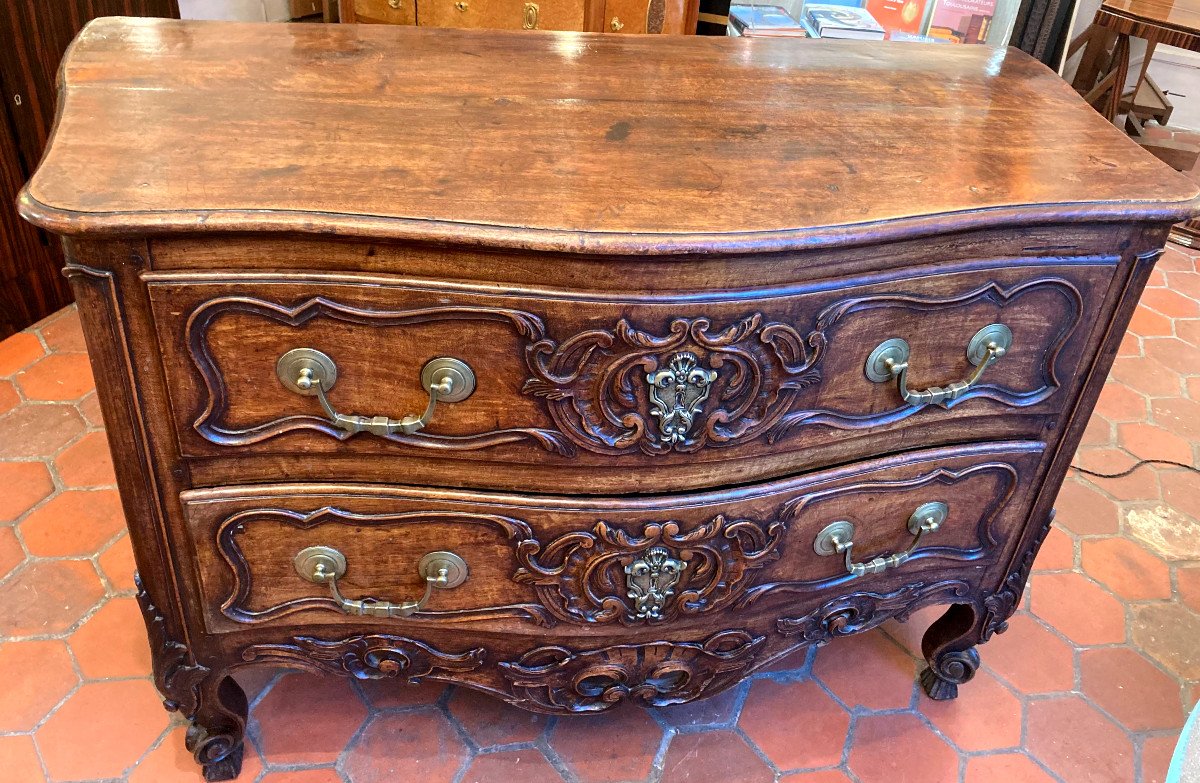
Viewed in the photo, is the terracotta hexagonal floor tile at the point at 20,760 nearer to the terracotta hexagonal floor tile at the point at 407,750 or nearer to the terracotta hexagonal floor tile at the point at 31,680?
the terracotta hexagonal floor tile at the point at 31,680

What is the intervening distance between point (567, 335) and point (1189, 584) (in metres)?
1.73

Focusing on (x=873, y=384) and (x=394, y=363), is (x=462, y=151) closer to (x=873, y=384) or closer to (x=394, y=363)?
(x=394, y=363)

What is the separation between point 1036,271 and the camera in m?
1.21

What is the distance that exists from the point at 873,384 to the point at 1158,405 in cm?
178

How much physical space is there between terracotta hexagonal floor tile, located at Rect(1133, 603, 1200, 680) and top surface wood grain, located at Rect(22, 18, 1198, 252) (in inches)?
43.5

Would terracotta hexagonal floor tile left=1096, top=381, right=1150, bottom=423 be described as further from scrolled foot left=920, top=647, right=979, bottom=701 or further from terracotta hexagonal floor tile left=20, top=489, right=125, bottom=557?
terracotta hexagonal floor tile left=20, top=489, right=125, bottom=557

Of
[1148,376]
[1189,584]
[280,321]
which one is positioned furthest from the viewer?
[1148,376]

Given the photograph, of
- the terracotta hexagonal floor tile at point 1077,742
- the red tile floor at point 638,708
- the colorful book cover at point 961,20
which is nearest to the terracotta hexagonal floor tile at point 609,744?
the red tile floor at point 638,708

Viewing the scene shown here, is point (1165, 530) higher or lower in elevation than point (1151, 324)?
lower

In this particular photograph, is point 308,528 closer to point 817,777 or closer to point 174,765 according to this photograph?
point 174,765

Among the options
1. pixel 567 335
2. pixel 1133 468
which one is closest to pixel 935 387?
pixel 567 335

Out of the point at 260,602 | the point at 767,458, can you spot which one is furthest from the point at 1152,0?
the point at 260,602

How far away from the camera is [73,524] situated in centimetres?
193

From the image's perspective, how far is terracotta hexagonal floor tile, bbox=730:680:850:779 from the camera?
164cm
